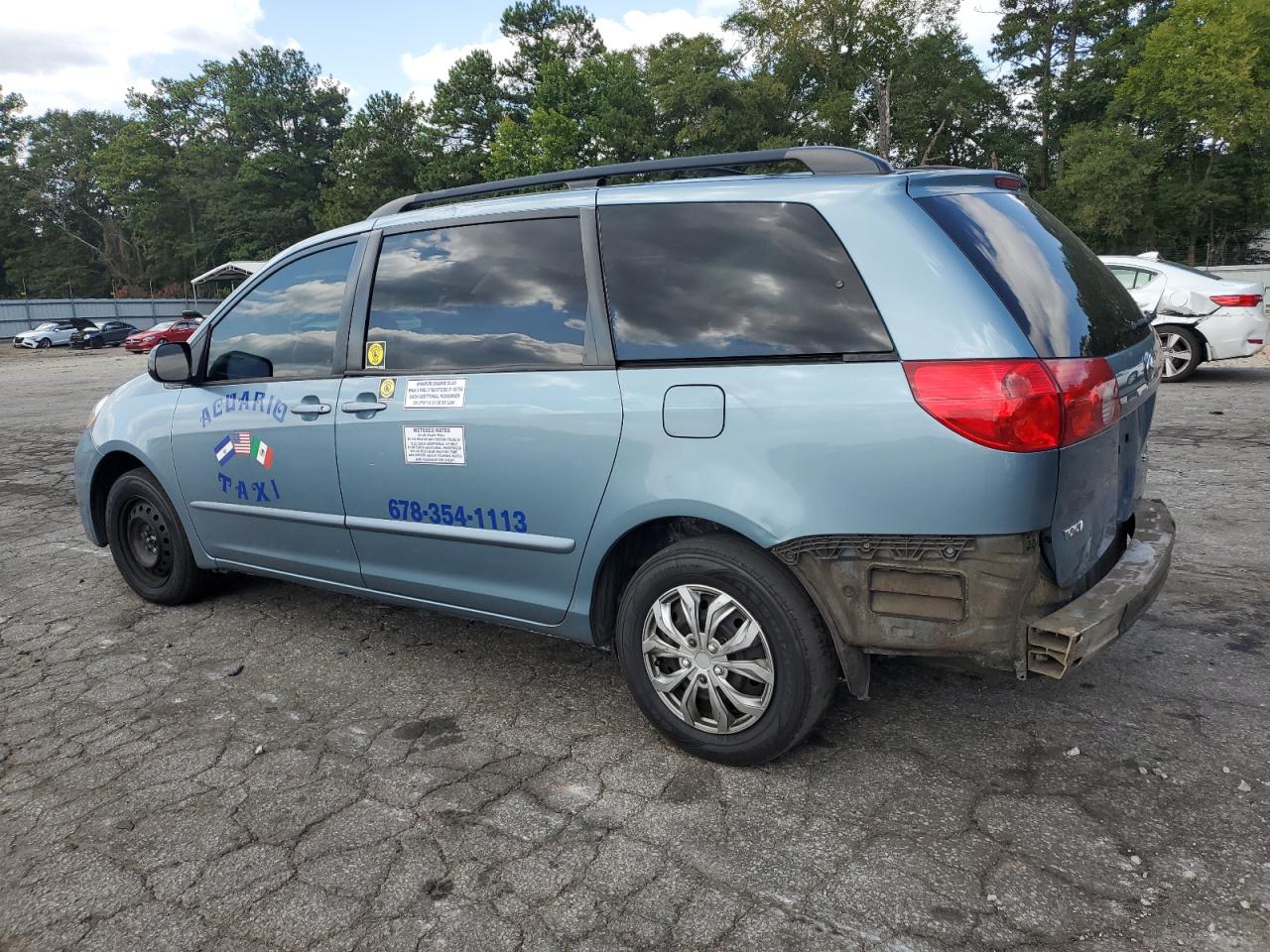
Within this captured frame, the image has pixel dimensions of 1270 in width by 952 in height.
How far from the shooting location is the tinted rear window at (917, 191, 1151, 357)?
2.52 meters

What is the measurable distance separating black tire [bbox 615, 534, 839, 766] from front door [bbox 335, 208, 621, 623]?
315 millimetres

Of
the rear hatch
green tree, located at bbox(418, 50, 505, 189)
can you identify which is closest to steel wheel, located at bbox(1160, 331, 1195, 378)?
the rear hatch

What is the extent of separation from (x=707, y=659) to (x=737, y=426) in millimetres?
718

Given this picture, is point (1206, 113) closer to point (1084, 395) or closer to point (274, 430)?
point (1084, 395)

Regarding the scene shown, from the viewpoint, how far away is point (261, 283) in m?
4.13

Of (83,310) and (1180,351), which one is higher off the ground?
(83,310)

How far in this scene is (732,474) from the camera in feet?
8.75

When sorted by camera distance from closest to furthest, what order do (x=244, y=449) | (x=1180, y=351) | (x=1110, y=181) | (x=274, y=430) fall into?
(x=274, y=430), (x=244, y=449), (x=1180, y=351), (x=1110, y=181)

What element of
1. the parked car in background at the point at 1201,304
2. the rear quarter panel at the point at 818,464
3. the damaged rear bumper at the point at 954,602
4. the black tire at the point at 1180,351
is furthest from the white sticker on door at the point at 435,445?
the black tire at the point at 1180,351

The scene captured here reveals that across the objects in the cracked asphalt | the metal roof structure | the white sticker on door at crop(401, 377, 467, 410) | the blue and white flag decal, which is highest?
the metal roof structure

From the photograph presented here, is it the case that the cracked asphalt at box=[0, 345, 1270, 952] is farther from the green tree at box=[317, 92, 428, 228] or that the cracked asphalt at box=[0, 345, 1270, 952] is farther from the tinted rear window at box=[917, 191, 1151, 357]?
the green tree at box=[317, 92, 428, 228]

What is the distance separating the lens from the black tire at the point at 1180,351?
11117 mm

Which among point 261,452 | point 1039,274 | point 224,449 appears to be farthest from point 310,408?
point 1039,274

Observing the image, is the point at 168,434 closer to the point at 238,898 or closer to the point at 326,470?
the point at 326,470
